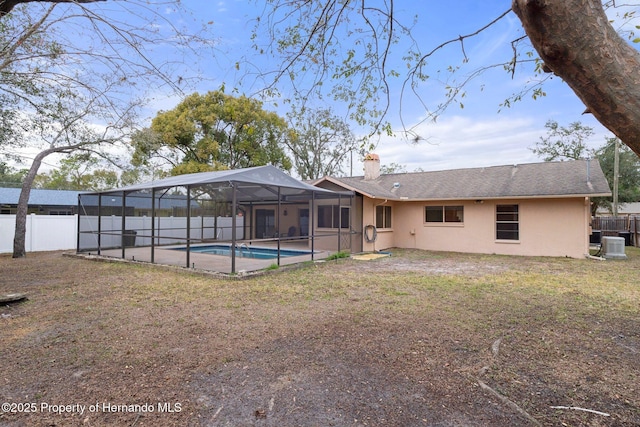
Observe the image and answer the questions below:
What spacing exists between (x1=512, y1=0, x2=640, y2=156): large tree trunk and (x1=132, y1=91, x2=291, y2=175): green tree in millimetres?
17113

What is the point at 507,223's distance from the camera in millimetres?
12289

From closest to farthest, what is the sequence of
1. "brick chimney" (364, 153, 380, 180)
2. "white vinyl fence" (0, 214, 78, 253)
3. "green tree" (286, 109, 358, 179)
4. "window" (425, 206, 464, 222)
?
1. "white vinyl fence" (0, 214, 78, 253)
2. "window" (425, 206, 464, 222)
3. "brick chimney" (364, 153, 380, 180)
4. "green tree" (286, 109, 358, 179)

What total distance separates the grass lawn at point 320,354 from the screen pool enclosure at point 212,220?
350 centimetres

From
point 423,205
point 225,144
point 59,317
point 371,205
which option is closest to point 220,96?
point 225,144

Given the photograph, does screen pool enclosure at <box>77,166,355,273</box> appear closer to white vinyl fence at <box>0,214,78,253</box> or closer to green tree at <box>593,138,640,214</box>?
white vinyl fence at <box>0,214,78,253</box>

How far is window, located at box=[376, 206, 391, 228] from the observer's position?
13.5 meters

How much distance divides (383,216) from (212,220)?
7090 mm

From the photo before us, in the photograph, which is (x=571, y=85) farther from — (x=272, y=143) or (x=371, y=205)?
(x=272, y=143)

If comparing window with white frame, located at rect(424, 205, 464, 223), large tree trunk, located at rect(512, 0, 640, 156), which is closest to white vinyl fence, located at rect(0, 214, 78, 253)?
window with white frame, located at rect(424, 205, 464, 223)

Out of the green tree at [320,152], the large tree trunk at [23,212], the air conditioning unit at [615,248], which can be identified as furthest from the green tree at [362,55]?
the green tree at [320,152]

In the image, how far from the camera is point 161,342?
3766 millimetres

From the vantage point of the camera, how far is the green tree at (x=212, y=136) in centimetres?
1855

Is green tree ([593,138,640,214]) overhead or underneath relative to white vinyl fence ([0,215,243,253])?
overhead

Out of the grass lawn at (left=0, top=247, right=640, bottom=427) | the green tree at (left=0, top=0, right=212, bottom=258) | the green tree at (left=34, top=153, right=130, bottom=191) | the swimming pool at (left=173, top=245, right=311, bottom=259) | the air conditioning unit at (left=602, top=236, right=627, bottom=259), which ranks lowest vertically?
the grass lawn at (left=0, top=247, right=640, bottom=427)
